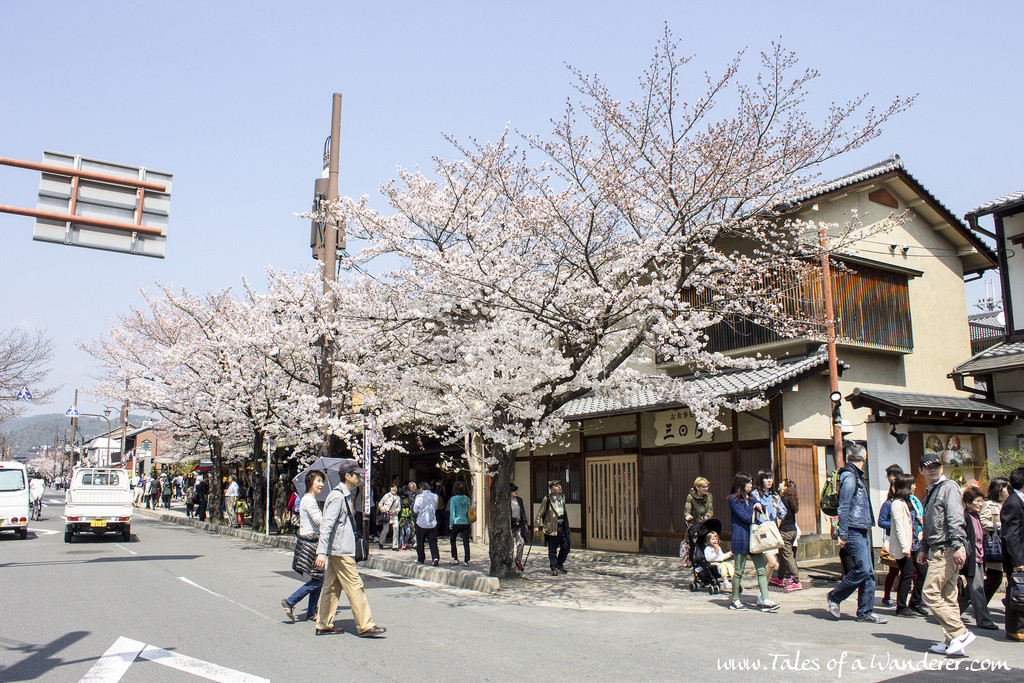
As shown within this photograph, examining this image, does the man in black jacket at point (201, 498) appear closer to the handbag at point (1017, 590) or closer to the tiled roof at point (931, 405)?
the tiled roof at point (931, 405)

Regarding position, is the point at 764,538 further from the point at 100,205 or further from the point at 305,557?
the point at 100,205

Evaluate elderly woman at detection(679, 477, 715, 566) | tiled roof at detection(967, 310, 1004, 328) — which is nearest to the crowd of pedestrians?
elderly woman at detection(679, 477, 715, 566)

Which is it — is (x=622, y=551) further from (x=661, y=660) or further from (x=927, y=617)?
(x=661, y=660)

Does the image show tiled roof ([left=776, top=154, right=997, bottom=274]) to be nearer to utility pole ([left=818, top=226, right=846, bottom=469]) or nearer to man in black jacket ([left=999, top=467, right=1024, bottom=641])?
utility pole ([left=818, top=226, right=846, bottom=469])

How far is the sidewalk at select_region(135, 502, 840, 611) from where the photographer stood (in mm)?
11109

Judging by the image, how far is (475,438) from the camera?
66.8 ft

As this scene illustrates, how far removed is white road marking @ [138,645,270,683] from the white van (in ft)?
57.4

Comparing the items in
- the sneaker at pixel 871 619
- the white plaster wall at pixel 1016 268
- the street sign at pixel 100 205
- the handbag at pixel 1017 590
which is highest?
the white plaster wall at pixel 1016 268

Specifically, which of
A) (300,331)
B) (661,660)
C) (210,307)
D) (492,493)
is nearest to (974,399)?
(492,493)

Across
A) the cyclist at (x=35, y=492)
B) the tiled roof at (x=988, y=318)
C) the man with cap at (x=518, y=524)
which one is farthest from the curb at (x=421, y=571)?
the tiled roof at (x=988, y=318)

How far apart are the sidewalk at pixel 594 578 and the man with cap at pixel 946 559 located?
12.4ft

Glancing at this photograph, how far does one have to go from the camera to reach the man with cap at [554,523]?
1374 cm

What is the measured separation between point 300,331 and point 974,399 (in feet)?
53.9

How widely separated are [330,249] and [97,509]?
11.3 metres
